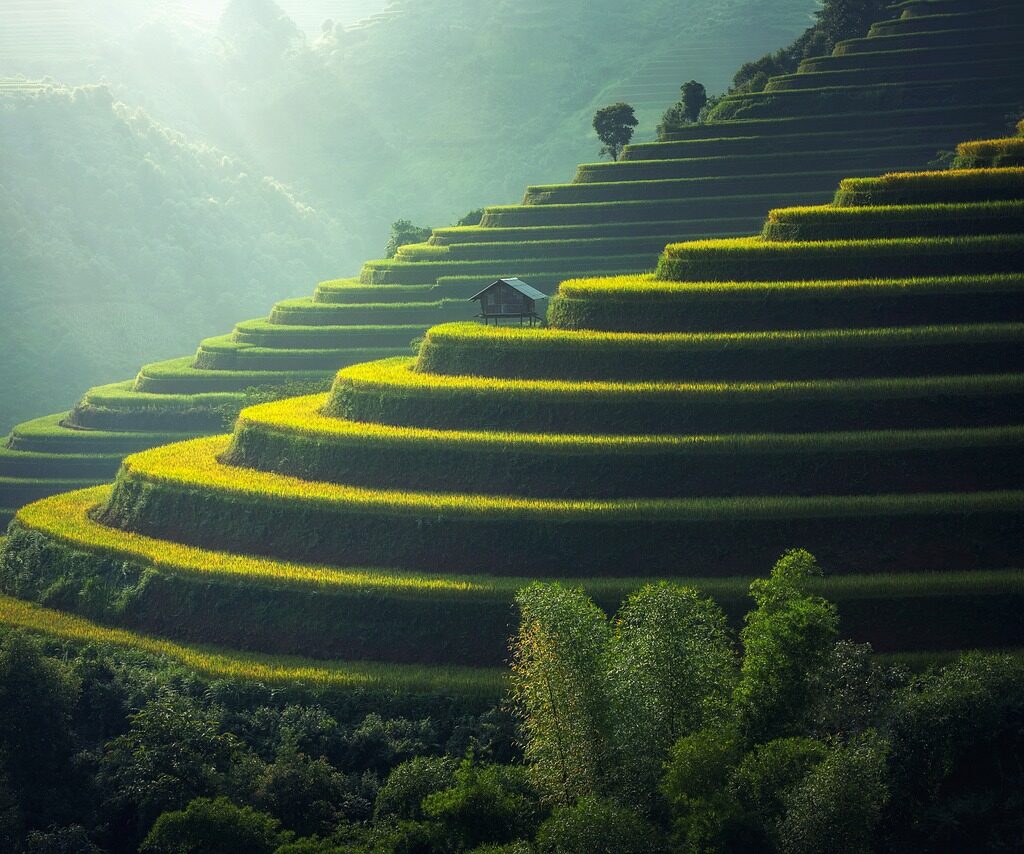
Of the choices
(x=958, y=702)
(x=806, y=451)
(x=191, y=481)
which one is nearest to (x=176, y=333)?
(x=191, y=481)

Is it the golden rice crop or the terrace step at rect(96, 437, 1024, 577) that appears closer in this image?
the terrace step at rect(96, 437, 1024, 577)

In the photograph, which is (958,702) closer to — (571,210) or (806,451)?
(806,451)

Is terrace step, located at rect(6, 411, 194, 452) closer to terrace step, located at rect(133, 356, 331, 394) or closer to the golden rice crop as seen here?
terrace step, located at rect(133, 356, 331, 394)

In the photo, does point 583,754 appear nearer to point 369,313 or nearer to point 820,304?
point 820,304

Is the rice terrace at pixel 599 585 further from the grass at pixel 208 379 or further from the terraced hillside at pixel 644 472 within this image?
the grass at pixel 208 379

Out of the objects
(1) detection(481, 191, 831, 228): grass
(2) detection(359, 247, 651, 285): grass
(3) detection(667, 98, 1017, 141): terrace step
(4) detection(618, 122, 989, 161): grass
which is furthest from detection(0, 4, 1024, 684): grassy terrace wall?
(3) detection(667, 98, 1017, 141): terrace step

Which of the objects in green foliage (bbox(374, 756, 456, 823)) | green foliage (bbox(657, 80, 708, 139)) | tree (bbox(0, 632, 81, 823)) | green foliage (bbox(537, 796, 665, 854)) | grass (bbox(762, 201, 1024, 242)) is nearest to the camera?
green foliage (bbox(537, 796, 665, 854))
